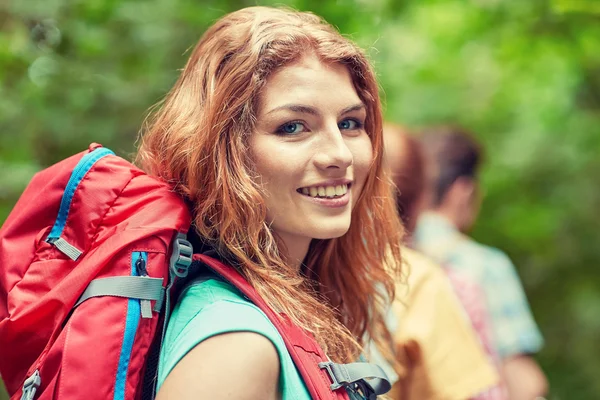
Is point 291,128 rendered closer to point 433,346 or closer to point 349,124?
point 349,124

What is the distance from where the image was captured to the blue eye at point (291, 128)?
6.41 ft

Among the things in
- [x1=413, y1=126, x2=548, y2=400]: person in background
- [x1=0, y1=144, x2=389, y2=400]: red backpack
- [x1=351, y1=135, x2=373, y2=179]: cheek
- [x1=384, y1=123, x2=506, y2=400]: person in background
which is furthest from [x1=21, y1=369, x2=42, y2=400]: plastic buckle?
[x1=413, y1=126, x2=548, y2=400]: person in background

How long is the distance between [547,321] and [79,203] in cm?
531

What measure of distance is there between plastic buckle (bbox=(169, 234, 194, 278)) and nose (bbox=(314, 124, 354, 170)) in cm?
40

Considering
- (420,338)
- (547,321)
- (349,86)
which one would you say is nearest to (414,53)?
(547,321)

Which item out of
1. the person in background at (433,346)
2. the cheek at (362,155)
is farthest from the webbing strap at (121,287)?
the person in background at (433,346)

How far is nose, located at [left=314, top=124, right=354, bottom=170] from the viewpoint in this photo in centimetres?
195

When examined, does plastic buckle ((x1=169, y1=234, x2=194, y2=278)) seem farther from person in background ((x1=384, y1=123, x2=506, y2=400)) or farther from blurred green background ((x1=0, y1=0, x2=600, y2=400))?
blurred green background ((x1=0, y1=0, x2=600, y2=400))

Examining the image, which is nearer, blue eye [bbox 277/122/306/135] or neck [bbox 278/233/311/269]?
blue eye [bbox 277/122/306/135]

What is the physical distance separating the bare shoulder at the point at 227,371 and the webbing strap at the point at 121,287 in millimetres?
176

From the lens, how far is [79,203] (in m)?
1.83

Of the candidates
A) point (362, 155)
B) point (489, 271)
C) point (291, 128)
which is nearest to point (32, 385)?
point (291, 128)

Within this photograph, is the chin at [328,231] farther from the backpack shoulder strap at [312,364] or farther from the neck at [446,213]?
the neck at [446,213]

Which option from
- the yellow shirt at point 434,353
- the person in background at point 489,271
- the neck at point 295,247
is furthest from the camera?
the person in background at point 489,271
